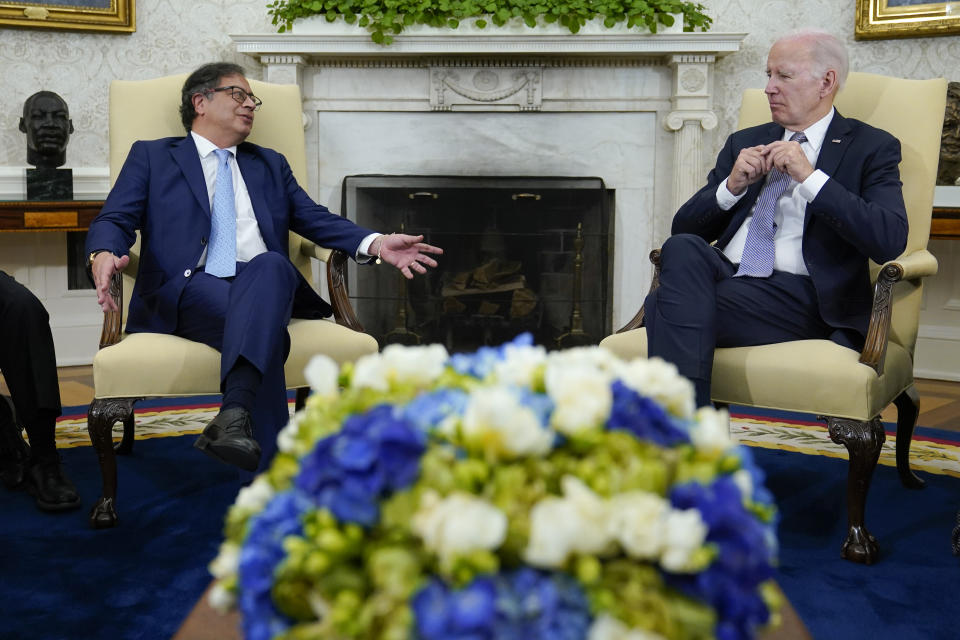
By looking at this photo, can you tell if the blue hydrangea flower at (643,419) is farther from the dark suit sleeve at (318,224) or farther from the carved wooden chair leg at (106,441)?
the dark suit sleeve at (318,224)

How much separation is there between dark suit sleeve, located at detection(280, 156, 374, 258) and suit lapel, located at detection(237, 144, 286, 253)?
9cm

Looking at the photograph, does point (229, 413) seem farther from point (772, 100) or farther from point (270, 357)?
point (772, 100)

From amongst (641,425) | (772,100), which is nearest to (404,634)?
(641,425)

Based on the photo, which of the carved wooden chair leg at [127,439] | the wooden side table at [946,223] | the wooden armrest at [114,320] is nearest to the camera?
the wooden armrest at [114,320]

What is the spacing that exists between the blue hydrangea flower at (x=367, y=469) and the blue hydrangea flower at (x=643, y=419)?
165mm

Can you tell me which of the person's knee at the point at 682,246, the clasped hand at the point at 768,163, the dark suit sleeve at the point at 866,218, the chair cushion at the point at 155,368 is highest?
the clasped hand at the point at 768,163

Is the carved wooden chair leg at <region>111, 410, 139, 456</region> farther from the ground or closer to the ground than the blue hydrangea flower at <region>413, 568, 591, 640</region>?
closer to the ground

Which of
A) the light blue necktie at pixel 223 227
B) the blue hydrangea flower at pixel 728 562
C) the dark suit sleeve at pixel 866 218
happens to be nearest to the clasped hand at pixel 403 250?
the light blue necktie at pixel 223 227

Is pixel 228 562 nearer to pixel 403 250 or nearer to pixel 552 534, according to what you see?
pixel 552 534

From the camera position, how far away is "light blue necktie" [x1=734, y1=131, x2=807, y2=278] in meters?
2.29

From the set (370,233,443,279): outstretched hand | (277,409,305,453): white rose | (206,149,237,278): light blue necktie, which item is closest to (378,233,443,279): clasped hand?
(370,233,443,279): outstretched hand

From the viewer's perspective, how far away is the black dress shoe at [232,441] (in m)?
1.86

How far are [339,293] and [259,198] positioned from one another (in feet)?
1.16

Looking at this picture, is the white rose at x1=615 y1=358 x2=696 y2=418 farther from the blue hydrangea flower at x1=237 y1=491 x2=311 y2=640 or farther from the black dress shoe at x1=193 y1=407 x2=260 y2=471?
the black dress shoe at x1=193 y1=407 x2=260 y2=471
